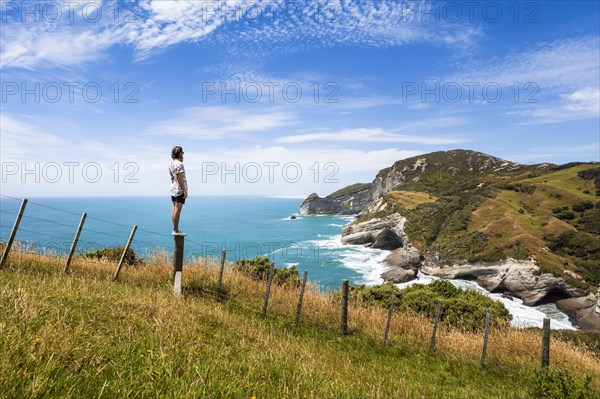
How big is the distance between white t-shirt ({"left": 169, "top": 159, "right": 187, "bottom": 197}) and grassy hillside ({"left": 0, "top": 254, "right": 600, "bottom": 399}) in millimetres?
2806

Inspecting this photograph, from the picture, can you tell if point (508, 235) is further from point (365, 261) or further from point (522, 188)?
point (522, 188)

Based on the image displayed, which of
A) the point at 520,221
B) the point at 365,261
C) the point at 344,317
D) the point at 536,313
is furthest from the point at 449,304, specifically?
the point at 520,221

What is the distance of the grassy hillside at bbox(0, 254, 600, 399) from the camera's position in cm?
311

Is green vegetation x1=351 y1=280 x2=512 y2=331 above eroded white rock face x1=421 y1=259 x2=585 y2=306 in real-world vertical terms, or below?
above

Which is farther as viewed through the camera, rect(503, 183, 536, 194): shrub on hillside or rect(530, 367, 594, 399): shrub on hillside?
rect(503, 183, 536, 194): shrub on hillside

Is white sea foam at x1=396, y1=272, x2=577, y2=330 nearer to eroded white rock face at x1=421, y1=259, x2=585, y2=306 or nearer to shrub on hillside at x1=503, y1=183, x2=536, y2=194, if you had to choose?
eroded white rock face at x1=421, y1=259, x2=585, y2=306

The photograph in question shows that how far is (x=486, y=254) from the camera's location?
218 ft

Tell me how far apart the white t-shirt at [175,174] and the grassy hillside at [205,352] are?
110 inches

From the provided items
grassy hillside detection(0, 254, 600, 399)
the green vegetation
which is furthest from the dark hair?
the green vegetation

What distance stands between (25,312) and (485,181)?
455 ft

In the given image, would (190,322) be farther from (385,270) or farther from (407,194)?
(407,194)

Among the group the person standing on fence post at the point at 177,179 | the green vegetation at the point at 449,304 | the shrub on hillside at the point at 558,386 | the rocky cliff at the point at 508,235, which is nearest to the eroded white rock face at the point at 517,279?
the rocky cliff at the point at 508,235

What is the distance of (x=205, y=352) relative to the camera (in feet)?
15.2

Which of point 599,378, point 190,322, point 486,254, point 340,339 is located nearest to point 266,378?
point 190,322
